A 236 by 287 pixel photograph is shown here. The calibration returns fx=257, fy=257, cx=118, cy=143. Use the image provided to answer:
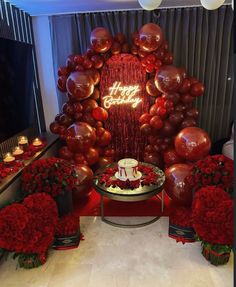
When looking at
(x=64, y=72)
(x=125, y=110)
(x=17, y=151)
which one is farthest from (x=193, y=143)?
(x=17, y=151)

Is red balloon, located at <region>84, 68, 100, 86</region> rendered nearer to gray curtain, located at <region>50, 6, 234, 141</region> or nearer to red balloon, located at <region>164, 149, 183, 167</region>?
gray curtain, located at <region>50, 6, 234, 141</region>

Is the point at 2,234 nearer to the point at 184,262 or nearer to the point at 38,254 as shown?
the point at 38,254

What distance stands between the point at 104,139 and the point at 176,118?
936 millimetres

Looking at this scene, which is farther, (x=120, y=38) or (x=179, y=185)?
(x=120, y=38)

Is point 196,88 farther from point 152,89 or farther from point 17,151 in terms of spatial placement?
point 17,151

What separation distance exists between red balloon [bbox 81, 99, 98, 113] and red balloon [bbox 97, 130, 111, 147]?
349mm

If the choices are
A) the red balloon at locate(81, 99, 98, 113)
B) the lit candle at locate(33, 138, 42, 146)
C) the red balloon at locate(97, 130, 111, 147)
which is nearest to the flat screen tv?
the lit candle at locate(33, 138, 42, 146)

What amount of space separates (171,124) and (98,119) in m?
0.91

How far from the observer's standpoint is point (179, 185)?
2584mm

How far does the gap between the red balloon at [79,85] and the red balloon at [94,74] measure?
0.22 ft

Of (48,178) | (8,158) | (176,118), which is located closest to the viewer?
(48,178)

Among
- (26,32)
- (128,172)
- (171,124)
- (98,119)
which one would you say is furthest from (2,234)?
(26,32)

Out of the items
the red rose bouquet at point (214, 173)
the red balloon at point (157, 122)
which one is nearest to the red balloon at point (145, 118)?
the red balloon at point (157, 122)

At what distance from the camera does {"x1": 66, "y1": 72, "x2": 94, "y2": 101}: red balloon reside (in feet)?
9.84
